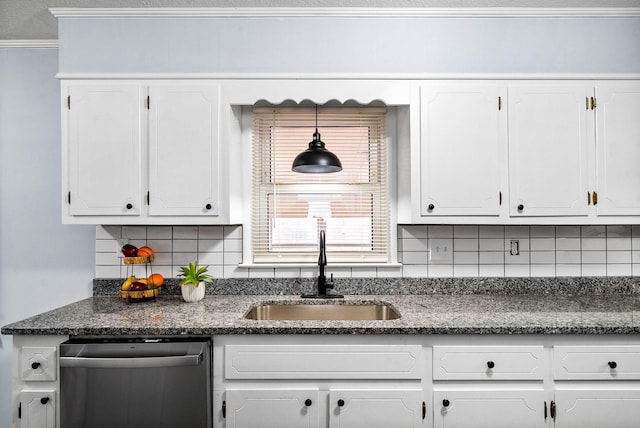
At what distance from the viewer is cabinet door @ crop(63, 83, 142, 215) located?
6.68 ft

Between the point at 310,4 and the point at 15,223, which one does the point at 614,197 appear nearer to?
the point at 310,4

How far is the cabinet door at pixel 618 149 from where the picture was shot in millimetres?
2049

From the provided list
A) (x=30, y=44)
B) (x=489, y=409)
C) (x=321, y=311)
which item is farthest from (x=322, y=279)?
(x=30, y=44)

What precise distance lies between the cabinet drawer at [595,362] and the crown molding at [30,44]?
3.29 meters

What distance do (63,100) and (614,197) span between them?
9.64 ft

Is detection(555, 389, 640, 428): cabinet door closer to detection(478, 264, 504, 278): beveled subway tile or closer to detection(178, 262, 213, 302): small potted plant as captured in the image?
detection(478, 264, 504, 278): beveled subway tile

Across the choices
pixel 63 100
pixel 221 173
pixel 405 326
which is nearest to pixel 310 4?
pixel 221 173

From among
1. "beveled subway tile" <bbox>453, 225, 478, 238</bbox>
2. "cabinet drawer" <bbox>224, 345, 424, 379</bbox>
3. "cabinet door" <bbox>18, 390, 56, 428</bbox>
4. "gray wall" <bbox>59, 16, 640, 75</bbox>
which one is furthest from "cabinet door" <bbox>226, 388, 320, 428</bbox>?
"gray wall" <bbox>59, 16, 640, 75</bbox>

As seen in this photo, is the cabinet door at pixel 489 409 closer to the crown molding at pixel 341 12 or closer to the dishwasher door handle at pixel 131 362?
the dishwasher door handle at pixel 131 362

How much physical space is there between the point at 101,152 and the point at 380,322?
1.65 metres

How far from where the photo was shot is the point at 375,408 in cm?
165

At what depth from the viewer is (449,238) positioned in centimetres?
235

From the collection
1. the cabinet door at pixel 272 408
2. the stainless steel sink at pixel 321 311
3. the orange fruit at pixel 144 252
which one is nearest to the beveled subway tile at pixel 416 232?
the stainless steel sink at pixel 321 311

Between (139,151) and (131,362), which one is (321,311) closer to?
(131,362)
